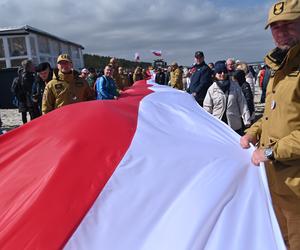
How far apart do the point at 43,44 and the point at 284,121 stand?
86.1ft

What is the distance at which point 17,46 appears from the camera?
79.2 ft

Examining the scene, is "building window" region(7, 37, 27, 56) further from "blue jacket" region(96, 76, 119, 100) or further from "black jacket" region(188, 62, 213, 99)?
"black jacket" region(188, 62, 213, 99)

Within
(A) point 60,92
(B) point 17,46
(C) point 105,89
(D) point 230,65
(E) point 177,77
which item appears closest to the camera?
(A) point 60,92

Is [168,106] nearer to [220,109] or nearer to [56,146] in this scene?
[56,146]

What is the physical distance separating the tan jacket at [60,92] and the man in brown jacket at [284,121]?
3585 mm

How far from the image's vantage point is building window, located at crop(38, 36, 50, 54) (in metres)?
26.2

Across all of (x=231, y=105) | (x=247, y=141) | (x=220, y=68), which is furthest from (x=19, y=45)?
(x=247, y=141)

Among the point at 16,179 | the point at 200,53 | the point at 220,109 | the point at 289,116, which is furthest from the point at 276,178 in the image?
the point at 200,53

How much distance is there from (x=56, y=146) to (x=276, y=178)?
53.5 inches

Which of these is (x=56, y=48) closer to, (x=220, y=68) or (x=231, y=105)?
(x=220, y=68)

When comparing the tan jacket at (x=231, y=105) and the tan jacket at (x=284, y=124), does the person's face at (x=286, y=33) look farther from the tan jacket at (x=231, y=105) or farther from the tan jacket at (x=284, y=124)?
the tan jacket at (x=231, y=105)

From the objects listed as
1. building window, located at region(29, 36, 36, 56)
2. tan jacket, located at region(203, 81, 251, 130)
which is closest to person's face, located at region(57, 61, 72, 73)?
tan jacket, located at region(203, 81, 251, 130)

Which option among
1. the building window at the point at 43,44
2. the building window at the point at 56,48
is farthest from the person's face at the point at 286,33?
the building window at the point at 56,48

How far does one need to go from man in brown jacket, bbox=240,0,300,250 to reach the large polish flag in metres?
0.14
